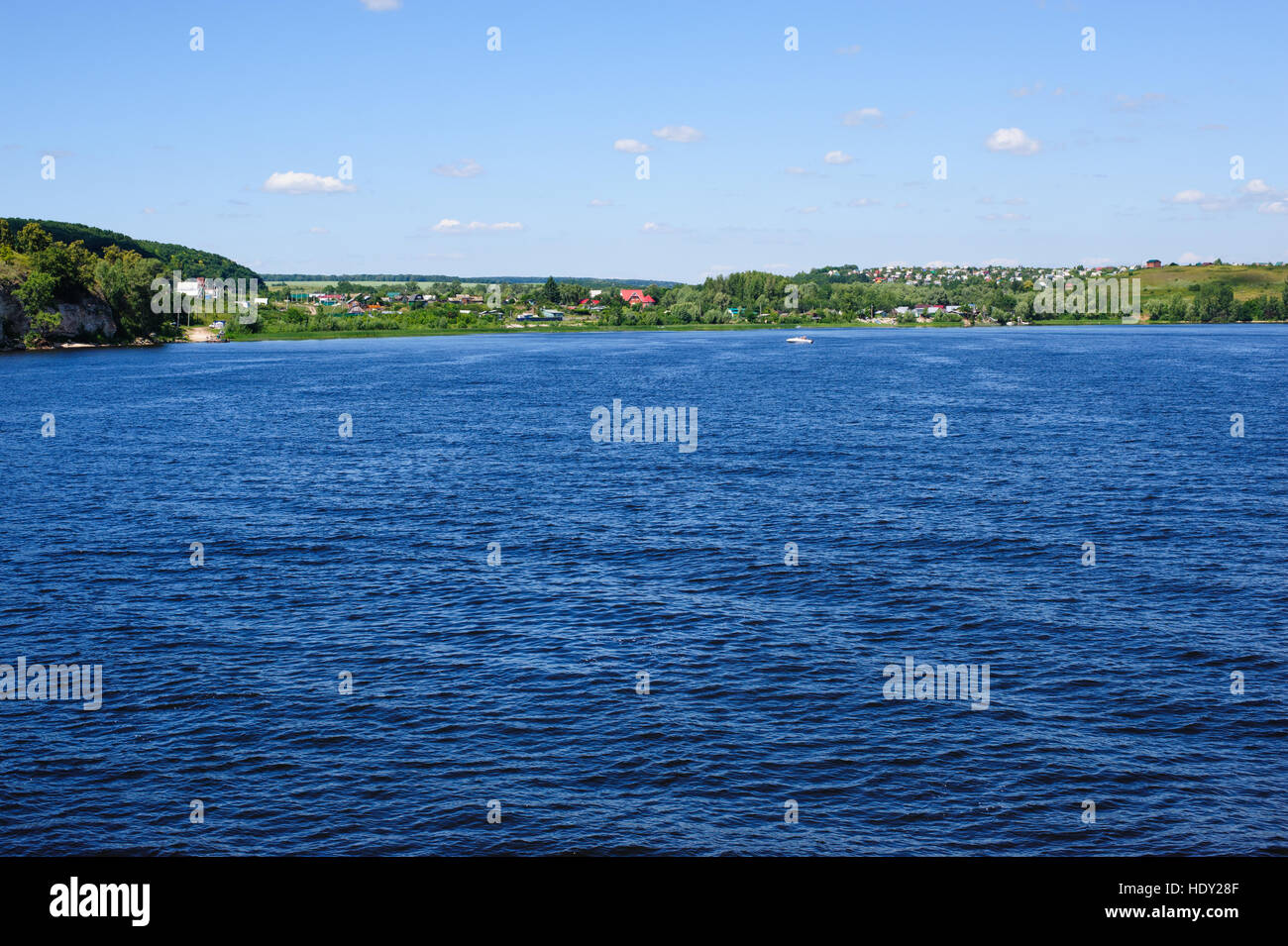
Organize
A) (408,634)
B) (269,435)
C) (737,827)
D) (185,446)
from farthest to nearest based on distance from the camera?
1. (269,435)
2. (185,446)
3. (408,634)
4. (737,827)

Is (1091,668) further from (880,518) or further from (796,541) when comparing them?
(880,518)

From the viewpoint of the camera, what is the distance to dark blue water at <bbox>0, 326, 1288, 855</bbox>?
2767 centimetres

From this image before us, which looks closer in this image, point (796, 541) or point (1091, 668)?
point (1091, 668)

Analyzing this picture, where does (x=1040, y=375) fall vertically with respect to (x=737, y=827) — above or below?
above

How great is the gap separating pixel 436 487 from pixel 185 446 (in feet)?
Result: 104

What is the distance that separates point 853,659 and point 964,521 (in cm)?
2403

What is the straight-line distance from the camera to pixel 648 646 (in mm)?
39469

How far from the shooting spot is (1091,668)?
37.1 m

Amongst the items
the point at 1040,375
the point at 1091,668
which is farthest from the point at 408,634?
the point at 1040,375

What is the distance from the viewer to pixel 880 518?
2368 inches

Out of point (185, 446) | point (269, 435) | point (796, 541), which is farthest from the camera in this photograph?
point (269, 435)

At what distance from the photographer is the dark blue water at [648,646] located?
2767 centimetres
